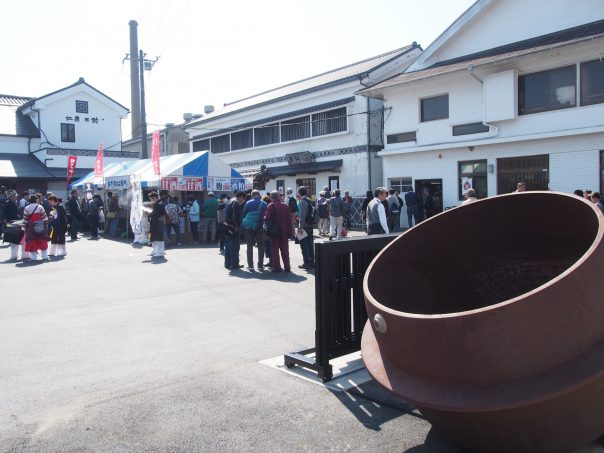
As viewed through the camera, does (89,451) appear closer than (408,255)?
Yes

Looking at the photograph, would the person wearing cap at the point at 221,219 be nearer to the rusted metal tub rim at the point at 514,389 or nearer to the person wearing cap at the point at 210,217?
the person wearing cap at the point at 210,217

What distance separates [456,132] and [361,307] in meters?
15.5

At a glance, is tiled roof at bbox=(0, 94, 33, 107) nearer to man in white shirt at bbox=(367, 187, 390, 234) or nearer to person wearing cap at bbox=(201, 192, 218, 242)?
person wearing cap at bbox=(201, 192, 218, 242)

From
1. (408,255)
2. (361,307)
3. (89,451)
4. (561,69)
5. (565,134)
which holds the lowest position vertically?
(89,451)

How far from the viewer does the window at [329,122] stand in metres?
23.9

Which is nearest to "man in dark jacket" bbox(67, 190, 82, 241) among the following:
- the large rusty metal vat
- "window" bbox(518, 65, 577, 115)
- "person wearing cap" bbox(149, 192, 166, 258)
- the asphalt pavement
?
"person wearing cap" bbox(149, 192, 166, 258)

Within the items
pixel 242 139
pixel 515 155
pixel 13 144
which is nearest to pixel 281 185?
pixel 242 139

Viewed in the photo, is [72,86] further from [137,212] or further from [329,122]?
[137,212]

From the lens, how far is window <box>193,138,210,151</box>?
34.5m

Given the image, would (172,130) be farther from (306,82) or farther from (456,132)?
(456,132)

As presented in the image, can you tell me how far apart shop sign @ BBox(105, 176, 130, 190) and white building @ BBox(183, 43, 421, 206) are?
699 cm

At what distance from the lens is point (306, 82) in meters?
29.2

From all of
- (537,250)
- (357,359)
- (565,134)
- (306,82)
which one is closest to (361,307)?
(357,359)

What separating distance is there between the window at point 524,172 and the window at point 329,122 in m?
8.22
